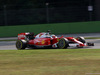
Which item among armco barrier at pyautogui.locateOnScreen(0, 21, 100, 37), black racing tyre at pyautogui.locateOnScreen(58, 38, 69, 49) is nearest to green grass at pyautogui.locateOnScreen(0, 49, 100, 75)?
black racing tyre at pyautogui.locateOnScreen(58, 38, 69, 49)

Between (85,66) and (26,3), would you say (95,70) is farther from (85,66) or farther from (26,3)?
(26,3)

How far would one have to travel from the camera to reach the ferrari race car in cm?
1471

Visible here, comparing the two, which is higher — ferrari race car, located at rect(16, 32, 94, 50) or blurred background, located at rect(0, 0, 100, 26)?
blurred background, located at rect(0, 0, 100, 26)

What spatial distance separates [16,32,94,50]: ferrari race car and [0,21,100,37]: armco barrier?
10906mm

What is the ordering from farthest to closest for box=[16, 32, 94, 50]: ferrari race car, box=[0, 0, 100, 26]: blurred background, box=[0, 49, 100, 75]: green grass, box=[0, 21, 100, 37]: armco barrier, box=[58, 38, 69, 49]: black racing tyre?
1. box=[0, 21, 100, 37]: armco barrier
2. box=[0, 0, 100, 26]: blurred background
3. box=[16, 32, 94, 50]: ferrari race car
4. box=[58, 38, 69, 49]: black racing tyre
5. box=[0, 49, 100, 75]: green grass

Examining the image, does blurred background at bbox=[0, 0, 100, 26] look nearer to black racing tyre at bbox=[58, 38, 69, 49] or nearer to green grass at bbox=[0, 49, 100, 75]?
black racing tyre at bbox=[58, 38, 69, 49]

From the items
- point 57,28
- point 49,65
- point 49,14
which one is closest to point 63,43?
point 49,65

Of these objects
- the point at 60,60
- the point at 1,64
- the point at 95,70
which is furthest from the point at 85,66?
the point at 1,64

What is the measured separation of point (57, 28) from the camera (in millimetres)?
27109

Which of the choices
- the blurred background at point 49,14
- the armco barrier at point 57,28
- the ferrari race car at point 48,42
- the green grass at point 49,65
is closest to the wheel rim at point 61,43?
the ferrari race car at point 48,42

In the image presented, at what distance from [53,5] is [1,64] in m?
18.4

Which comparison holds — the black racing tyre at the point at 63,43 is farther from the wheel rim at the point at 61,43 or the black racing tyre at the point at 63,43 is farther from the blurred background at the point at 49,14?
the blurred background at the point at 49,14

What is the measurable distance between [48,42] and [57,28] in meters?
11.8

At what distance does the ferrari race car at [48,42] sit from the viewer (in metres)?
14.7
